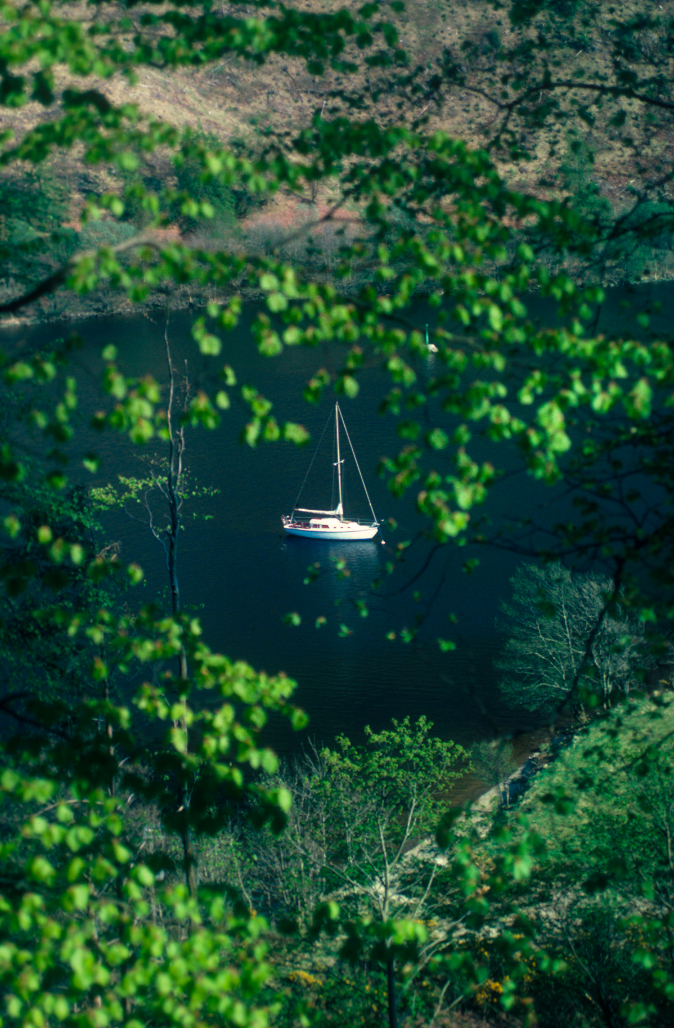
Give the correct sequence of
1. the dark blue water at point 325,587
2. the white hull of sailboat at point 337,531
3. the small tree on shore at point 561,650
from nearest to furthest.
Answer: the small tree on shore at point 561,650 < the dark blue water at point 325,587 < the white hull of sailboat at point 337,531

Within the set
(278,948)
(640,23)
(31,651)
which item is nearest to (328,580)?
(278,948)

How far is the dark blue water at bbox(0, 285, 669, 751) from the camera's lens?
22.5 meters

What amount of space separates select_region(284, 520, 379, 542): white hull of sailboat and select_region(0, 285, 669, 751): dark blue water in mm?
317

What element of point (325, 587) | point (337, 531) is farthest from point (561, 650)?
point (337, 531)

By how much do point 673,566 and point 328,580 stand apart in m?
24.0

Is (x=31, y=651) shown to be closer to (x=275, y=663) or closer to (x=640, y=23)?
(x=640, y=23)

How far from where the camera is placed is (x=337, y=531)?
101 feet

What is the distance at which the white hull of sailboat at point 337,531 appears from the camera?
3055cm

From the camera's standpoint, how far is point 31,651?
9438 millimetres

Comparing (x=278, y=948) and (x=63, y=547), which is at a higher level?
(x=63, y=547)

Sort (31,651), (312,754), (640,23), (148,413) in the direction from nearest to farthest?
(148,413) < (640,23) < (31,651) < (312,754)

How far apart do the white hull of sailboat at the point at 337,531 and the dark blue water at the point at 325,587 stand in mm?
317

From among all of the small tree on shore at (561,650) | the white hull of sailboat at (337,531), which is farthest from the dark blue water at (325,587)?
the small tree on shore at (561,650)

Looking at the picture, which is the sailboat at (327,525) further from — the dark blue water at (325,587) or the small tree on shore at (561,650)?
the small tree on shore at (561,650)
